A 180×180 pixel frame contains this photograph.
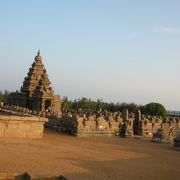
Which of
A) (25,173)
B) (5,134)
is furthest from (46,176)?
(5,134)

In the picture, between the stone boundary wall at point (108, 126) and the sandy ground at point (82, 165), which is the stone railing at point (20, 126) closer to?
the sandy ground at point (82, 165)

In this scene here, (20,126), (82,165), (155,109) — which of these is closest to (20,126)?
(20,126)

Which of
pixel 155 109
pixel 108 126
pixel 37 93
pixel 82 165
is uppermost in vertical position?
pixel 37 93

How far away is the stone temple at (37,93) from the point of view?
36.8 meters

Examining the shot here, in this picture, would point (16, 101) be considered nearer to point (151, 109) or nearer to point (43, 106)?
point (43, 106)

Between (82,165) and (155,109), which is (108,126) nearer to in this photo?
(82,165)

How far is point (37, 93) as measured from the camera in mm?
37375

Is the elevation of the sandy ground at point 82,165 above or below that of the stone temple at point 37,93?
below

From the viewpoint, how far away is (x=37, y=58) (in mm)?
41594

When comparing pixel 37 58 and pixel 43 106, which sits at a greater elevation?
pixel 37 58

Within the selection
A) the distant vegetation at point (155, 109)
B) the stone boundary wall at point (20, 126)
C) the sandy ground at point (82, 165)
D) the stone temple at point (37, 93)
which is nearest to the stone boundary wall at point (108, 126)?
the stone boundary wall at point (20, 126)

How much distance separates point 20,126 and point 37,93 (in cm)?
2228

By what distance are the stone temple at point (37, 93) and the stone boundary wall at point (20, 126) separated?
1946cm

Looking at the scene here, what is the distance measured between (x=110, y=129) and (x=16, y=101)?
2052cm
